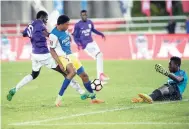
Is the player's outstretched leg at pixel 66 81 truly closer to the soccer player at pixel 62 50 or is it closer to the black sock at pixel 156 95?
the soccer player at pixel 62 50

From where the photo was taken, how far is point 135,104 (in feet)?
55.0

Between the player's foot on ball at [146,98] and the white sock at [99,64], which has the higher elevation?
the player's foot on ball at [146,98]

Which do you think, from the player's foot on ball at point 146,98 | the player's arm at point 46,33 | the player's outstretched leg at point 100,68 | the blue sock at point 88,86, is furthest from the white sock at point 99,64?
the player's foot on ball at point 146,98

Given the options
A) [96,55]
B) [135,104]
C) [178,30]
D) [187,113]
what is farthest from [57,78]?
[178,30]

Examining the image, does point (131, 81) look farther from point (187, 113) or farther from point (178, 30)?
point (178, 30)

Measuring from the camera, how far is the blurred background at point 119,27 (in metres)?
34.2

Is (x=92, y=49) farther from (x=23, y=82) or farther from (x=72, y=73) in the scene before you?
(x=72, y=73)

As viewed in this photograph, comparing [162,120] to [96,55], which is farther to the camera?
[96,55]

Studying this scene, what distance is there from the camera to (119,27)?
4759 centimetres

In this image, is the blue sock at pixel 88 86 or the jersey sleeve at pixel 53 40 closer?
the jersey sleeve at pixel 53 40

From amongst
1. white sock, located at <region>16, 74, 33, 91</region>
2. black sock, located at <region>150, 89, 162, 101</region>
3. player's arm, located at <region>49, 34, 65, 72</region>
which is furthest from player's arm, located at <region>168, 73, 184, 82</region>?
white sock, located at <region>16, 74, 33, 91</region>

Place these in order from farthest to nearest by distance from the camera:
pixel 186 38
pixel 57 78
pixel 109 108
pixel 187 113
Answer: pixel 186 38 → pixel 57 78 → pixel 109 108 → pixel 187 113

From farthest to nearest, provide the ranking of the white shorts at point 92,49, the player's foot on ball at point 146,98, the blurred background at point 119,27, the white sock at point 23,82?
the blurred background at point 119,27 < the white shorts at point 92,49 < the white sock at point 23,82 < the player's foot on ball at point 146,98

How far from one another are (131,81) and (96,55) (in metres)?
1.74
